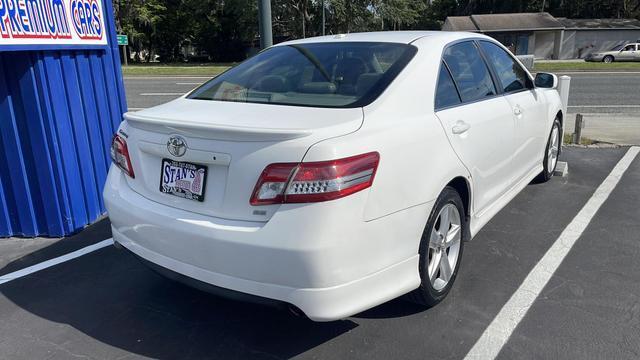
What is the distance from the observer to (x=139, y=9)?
4338cm

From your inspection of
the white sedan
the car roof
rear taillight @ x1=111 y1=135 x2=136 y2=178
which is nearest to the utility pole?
the car roof

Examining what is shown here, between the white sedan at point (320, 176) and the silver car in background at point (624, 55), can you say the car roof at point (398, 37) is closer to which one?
the white sedan at point (320, 176)

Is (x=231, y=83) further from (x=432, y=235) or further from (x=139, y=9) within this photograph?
(x=139, y=9)

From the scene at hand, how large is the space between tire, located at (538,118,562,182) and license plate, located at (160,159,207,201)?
400cm

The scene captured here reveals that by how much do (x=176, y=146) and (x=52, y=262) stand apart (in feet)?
6.63

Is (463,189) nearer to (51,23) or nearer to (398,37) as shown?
(398,37)

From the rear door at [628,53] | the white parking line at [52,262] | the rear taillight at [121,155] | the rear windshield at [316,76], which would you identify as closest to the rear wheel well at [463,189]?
Answer: the rear windshield at [316,76]

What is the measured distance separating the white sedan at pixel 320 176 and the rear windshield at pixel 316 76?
0.01m

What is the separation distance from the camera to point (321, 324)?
3023 millimetres

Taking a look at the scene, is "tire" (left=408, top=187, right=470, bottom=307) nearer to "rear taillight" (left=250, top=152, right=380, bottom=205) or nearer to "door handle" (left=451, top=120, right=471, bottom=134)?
"door handle" (left=451, top=120, right=471, bottom=134)

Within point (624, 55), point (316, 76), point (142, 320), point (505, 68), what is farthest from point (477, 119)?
point (624, 55)

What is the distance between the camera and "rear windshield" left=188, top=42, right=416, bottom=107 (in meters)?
2.93

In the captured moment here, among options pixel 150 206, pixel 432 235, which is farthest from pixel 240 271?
pixel 432 235

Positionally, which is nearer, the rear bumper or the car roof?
the rear bumper
